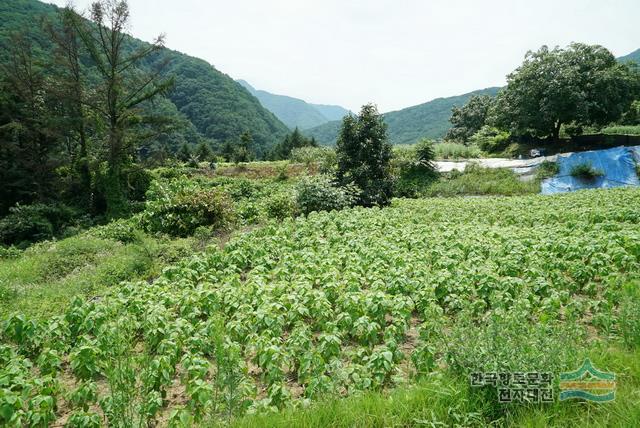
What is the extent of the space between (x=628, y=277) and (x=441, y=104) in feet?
501

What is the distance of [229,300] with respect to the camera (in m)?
5.70

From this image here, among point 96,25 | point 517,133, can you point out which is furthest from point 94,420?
→ point 517,133

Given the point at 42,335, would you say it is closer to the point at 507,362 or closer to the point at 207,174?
the point at 507,362

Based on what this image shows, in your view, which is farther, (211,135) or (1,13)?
(211,135)

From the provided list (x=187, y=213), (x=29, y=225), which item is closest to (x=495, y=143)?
(x=187, y=213)

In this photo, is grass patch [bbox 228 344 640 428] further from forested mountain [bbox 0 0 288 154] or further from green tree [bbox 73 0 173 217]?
forested mountain [bbox 0 0 288 154]

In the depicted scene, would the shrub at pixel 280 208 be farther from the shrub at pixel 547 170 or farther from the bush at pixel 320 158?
the shrub at pixel 547 170

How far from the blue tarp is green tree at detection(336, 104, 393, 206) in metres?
8.58

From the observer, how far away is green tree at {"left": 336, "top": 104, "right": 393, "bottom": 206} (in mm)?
19141

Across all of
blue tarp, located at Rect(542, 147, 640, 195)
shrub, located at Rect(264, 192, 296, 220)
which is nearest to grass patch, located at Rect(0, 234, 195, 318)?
shrub, located at Rect(264, 192, 296, 220)

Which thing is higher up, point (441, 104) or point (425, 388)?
point (441, 104)

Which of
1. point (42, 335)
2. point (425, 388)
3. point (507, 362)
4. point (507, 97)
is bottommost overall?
point (42, 335)

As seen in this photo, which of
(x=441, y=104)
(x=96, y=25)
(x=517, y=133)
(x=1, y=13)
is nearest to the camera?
(x=96, y=25)

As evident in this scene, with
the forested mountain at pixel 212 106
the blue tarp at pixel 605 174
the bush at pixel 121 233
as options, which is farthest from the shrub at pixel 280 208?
the forested mountain at pixel 212 106
